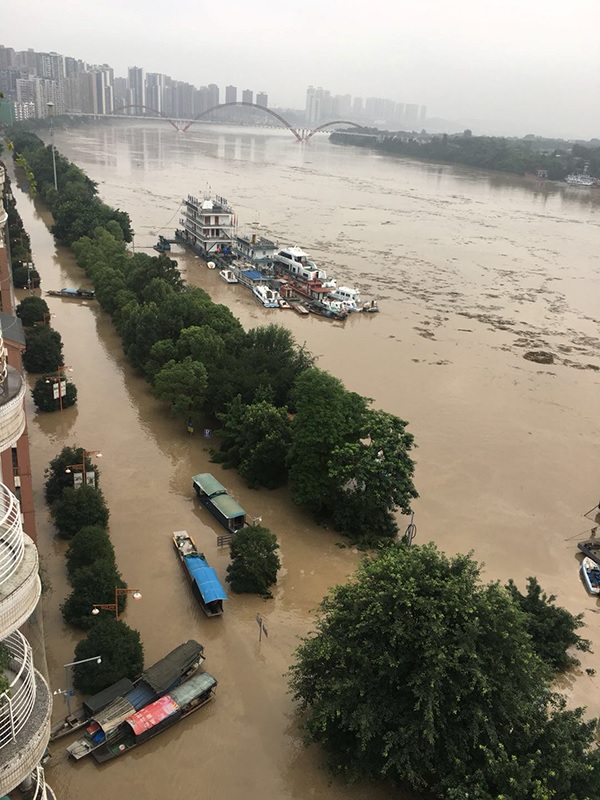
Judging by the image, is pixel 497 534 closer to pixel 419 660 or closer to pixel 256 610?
pixel 256 610

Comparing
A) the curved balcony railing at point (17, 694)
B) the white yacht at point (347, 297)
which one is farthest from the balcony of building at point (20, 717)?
the white yacht at point (347, 297)

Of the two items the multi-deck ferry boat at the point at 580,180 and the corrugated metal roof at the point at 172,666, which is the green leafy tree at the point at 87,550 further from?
the multi-deck ferry boat at the point at 580,180

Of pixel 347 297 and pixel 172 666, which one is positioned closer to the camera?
pixel 172 666

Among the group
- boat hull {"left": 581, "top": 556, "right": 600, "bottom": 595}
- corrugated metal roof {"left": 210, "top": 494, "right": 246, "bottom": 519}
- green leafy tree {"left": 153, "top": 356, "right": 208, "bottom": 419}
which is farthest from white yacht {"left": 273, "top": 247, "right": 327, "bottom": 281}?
boat hull {"left": 581, "top": 556, "right": 600, "bottom": 595}

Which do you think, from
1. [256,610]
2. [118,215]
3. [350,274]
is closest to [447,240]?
[350,274]

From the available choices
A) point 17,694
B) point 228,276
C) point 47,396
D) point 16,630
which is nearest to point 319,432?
point 47,396

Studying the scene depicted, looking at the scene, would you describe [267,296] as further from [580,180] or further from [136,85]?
[136,85]
